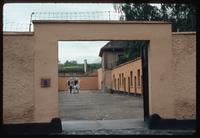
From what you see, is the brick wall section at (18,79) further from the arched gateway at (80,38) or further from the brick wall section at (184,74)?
the brick wall section at (184,74)

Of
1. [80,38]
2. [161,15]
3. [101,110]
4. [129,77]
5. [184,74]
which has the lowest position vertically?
[101,110]

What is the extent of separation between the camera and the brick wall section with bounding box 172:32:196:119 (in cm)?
1313

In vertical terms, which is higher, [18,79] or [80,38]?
[80,38]

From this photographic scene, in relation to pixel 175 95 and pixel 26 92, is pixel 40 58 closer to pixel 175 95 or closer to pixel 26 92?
pixel 26 92

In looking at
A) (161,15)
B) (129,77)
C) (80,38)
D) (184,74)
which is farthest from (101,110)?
(161,15)

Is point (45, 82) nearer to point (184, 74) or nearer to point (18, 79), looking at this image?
point (18, 79)

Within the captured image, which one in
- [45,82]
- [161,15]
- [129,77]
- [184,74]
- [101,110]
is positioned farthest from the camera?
[161,15]

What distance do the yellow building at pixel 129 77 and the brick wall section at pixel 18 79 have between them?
18.2m

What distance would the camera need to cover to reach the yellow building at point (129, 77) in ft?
104

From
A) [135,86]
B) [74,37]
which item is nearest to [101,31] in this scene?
[74,37]

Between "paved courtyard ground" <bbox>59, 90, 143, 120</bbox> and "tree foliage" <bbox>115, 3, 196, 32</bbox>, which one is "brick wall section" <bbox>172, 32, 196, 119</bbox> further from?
"tree foliage" <bbox>115, 3, 196, 32</bbox>

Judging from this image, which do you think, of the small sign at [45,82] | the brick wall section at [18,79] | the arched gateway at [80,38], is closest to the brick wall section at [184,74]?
the arched gateway at [80,38]

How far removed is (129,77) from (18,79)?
947 inches

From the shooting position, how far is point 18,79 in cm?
1268
